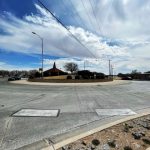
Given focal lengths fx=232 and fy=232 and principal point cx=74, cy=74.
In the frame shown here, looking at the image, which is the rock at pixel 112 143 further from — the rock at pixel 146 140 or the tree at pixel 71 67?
the tree at pixel 71 67

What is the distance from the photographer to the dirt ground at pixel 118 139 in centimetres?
510

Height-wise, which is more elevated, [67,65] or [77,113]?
[67,65]

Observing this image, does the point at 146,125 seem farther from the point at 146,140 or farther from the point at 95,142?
the point at 95,142

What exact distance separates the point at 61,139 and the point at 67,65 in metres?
120

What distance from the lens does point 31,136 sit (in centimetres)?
613

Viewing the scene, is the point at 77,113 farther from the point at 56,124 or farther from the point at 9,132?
the point at 9,132

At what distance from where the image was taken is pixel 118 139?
18.5 ft

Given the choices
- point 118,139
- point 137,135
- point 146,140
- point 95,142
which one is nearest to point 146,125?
point 137,135

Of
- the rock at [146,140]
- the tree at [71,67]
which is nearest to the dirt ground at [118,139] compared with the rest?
the rock at [146,140]

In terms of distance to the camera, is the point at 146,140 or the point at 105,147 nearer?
the point at 105,147

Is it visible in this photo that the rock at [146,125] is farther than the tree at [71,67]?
No

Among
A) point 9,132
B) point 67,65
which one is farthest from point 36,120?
Result: point 67,65

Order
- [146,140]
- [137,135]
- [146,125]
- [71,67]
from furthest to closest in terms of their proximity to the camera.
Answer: [71,67]
[146,125]
[137,135]
[146,140]

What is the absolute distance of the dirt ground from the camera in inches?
201
